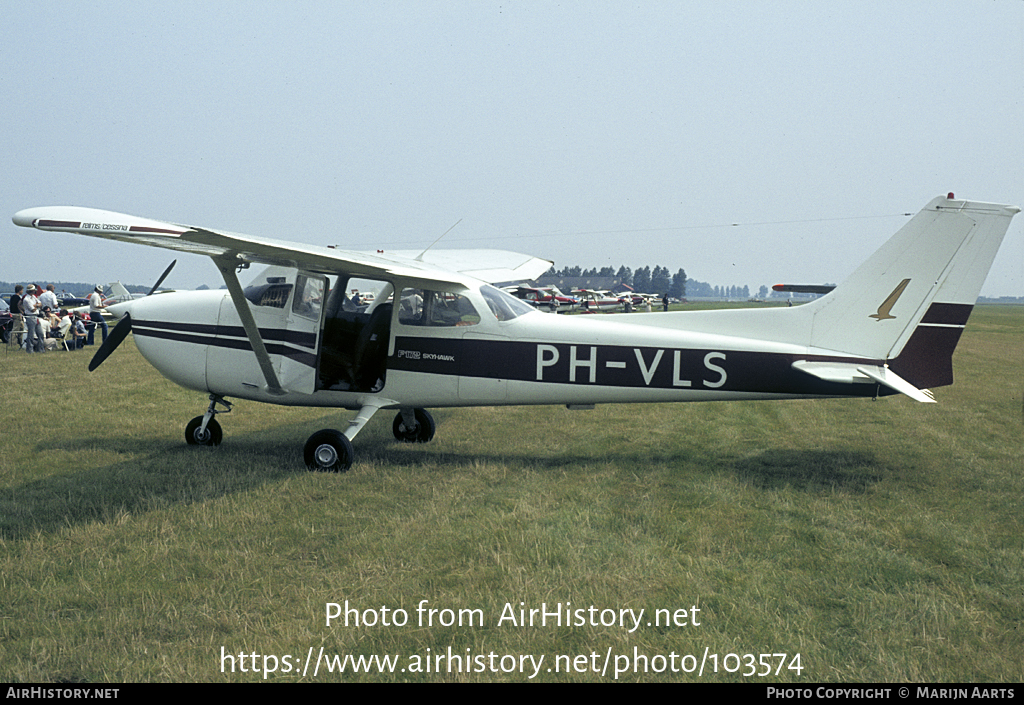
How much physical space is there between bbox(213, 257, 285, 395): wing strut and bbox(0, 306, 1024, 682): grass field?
0.93 m

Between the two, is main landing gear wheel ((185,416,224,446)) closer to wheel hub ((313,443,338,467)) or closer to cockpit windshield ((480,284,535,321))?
wheel hub ((313,443,338,467))

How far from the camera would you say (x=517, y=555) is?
4676mm

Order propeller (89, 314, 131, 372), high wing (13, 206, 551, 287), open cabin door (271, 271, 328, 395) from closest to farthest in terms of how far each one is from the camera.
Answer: high wing (13, 206, 551, 287) < open cabin door (271, 271, 328, 395) < propeller (89, 314, 131, 372)

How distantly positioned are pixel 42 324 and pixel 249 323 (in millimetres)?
16028

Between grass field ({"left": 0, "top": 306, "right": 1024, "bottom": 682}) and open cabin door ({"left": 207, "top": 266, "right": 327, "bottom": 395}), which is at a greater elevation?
open cabin door ({"left": 207, "top": 266, "right": 327, "bottom": 395})

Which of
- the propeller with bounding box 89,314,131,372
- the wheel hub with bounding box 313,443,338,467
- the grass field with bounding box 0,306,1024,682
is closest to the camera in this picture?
the grass field with bounding box 0,306,1024,682

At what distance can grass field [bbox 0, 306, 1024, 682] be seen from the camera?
3459 millimetres

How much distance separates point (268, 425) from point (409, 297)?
376cm

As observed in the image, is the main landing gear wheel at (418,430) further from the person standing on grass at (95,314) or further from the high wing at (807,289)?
the person standing on grass at (95,314)

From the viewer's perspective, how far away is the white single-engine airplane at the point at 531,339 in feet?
23.1

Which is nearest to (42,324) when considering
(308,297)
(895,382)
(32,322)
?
(32,322)

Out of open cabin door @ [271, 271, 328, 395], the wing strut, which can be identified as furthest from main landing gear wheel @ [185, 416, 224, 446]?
open cabin door @ [271, 271, 328, 395]
